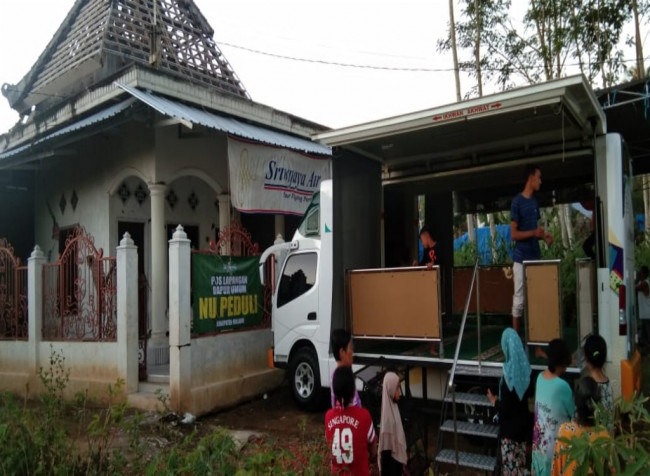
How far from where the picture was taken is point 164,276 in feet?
30.9

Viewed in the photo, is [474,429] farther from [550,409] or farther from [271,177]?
[271,177]

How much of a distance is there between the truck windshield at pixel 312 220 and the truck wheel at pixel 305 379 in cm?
164

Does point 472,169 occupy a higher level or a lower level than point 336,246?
higher

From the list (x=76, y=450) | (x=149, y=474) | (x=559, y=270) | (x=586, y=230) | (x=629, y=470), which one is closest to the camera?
(x=629, y=470)

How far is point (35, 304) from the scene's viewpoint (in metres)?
8.71

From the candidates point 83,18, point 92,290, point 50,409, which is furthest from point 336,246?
point 83,18

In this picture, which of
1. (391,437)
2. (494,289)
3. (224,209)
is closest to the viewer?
(391,437)

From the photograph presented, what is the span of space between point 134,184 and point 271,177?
2.76m

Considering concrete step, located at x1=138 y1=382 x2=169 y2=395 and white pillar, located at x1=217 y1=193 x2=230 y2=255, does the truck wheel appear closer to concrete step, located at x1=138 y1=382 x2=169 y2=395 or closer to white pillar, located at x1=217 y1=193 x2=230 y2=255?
concrete step, located at x1=138 y1=382 x2=169 y2=395

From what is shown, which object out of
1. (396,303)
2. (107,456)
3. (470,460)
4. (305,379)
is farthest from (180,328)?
(470,460)

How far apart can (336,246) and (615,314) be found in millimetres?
2868

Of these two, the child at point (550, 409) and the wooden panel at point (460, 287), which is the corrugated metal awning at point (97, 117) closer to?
the wooden panel at point (460, 287)

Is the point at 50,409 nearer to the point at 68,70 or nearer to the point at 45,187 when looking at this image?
the point at 45,187

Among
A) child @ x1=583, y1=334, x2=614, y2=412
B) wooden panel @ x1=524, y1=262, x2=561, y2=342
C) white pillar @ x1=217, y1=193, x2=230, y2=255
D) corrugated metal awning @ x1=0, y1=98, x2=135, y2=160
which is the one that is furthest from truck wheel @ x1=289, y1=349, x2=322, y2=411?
corrugated metal awning @ x1=0, y1=98, x2=135, y2=160
